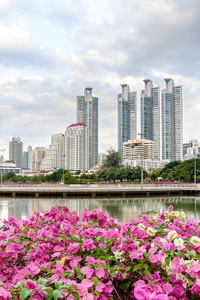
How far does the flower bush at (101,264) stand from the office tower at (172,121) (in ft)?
388

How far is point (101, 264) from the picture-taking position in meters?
2.04

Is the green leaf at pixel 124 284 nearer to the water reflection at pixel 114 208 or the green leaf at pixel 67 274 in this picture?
the green leaf at pixel 67 274

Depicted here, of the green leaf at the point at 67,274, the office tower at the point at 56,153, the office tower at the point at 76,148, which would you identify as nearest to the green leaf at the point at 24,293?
the green leaf at the point at 67,274

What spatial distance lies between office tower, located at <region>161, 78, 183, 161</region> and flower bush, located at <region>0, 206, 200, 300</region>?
118283 mm

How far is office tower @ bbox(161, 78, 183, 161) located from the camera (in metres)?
117

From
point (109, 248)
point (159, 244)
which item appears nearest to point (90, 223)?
point (109, 248)

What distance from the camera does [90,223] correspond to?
3275 millimetres

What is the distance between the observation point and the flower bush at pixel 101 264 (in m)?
1.69

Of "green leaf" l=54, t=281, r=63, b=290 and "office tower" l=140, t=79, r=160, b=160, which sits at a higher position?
"office tower" l=140, t=79, r=160, b=160

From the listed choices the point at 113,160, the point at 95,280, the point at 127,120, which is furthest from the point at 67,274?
the point at 127,120

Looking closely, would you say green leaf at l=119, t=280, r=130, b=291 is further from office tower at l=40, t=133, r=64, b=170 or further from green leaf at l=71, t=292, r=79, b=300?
office tower at l=40, t=133, r=64, b=170

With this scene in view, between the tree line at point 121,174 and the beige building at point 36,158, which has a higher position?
the beige building at point 36,158

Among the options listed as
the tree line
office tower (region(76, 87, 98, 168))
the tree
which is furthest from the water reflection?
office tower (region(76, 87, 98, 168))

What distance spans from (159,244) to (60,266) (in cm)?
75
